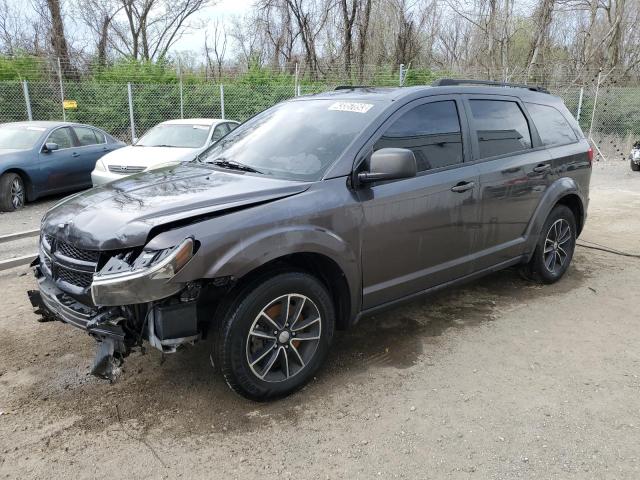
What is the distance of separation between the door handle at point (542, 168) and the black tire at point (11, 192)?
26.7 ft

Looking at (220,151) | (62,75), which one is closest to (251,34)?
(62,75)

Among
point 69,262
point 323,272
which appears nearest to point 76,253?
point 69,262

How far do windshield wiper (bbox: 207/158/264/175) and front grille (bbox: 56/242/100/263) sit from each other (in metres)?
1.19

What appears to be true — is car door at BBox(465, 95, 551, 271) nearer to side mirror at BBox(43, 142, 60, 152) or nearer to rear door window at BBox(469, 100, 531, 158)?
rear door window at BBox(469, 100, 531, 158)

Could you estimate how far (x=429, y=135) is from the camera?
3.93 meters

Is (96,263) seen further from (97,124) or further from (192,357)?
(97,124)

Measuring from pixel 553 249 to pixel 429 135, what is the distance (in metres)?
2.17

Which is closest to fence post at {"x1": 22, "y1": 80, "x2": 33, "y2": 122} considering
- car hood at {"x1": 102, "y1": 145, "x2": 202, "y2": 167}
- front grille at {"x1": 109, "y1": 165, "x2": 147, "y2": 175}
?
car hood at {"x1": 102, "y1": 145, "x2": 202, "y2": 167}

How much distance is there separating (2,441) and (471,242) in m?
3.37

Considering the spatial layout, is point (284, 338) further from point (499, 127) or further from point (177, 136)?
point (177, 136)

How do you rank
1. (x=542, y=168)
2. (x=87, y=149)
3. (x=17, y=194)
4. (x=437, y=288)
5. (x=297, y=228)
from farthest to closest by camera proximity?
(x=87, y=149), (x=17, y=194), (x=542, y=168), (x=437, y=288), (x=297, y=228)

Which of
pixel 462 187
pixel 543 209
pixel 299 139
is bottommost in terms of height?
pixel 543 209

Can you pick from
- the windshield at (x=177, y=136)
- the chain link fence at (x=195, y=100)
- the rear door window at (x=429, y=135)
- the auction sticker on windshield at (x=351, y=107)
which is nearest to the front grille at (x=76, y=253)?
the rear door window at (x=429, y=135)

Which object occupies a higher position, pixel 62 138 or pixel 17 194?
pixel 62 138
